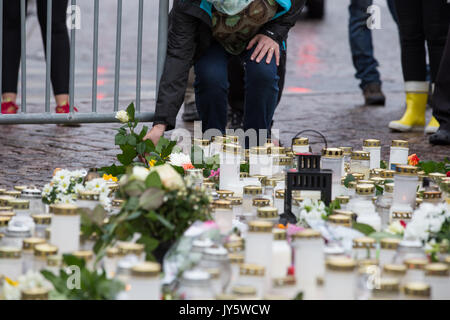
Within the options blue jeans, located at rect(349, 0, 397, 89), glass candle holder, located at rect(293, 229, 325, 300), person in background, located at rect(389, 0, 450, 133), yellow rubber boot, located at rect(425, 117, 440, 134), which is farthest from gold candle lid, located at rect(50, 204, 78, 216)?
blue jeans, located at rect(349, 0, 397, 89)

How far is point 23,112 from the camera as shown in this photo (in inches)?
165

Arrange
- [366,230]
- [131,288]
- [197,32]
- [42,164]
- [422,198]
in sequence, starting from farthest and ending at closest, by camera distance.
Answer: [42,164] < [197,32] < [422,198] < [366,230] < [131,288]

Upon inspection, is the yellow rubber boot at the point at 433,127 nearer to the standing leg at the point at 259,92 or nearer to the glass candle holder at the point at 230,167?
the standing leg at the point at 259,92

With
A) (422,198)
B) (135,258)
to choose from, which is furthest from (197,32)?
(135,258)

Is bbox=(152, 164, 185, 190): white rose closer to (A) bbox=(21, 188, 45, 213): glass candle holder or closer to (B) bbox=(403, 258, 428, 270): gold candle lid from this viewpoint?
(B) bbox=(403, 258, 428, 270): gold candle lid

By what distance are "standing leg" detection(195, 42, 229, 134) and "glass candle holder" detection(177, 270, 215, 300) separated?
2.21 m

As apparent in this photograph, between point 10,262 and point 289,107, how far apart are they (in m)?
4.69

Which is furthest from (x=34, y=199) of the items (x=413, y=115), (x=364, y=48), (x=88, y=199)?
(x=364, y=48)

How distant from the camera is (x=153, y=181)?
2.27 meters

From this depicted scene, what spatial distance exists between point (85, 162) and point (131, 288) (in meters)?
2.51

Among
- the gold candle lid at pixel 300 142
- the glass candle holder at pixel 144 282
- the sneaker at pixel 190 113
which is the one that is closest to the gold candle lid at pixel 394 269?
the glass candle holder at pixel 144 282

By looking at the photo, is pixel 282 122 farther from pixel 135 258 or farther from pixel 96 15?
pixel 135 258

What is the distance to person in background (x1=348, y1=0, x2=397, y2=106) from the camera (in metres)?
6.75

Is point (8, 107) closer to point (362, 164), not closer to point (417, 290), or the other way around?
point (362, 164)
